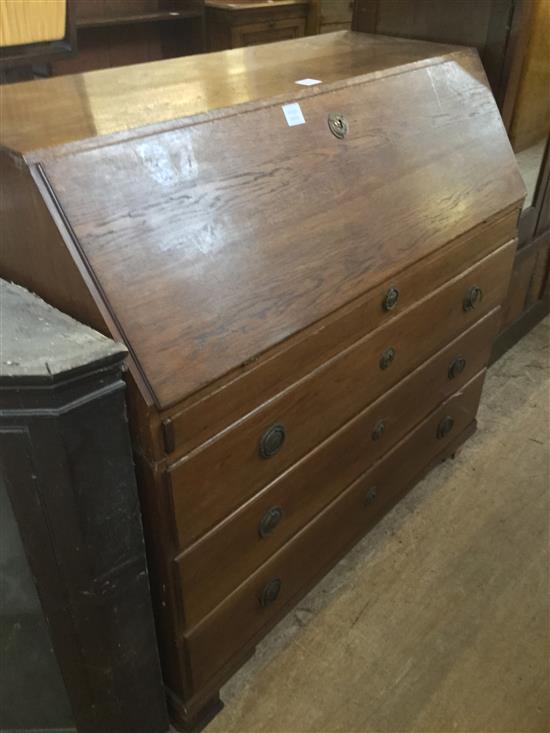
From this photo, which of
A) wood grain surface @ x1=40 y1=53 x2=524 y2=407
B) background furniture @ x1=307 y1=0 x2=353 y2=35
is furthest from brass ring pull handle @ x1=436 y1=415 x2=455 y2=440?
background furniture @ x1=307 y1=0 x2=353 y2=35

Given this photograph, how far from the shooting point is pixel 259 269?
→ 42.7 inches

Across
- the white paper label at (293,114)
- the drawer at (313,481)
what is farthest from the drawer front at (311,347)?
the white paper label at (293,114)

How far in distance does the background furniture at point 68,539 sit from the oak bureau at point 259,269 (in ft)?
0.18

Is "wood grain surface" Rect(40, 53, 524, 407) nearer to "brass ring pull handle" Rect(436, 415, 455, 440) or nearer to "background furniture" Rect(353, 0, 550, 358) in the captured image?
"background furniture" Rect(353, 0, 550, 358)

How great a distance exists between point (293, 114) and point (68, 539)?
84 cm

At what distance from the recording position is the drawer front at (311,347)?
3.29 ft

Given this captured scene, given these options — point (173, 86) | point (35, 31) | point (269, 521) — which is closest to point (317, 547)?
point (269, 521)

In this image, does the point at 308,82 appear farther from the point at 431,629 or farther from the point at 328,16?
the point at 328,16

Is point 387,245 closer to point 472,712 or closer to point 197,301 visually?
point 197,301

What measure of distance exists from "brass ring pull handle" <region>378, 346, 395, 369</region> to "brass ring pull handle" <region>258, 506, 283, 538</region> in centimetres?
39

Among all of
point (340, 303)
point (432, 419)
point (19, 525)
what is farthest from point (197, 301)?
point (432, 419)

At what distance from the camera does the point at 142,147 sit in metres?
0.98

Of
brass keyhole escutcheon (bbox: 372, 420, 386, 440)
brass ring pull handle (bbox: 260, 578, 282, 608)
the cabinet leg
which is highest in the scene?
brass keyhole escutcheon (bbox: 372, 420, 386, 440)

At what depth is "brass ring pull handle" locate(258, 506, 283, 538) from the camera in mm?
1282
